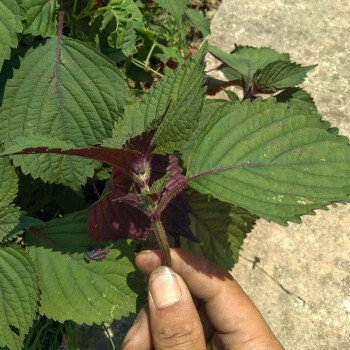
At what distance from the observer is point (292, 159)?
36.7 inches

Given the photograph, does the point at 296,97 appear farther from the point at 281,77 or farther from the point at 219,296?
the point at 219,296

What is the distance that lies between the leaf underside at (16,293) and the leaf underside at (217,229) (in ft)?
1.61

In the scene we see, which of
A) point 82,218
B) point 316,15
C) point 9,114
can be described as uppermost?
point 316,15

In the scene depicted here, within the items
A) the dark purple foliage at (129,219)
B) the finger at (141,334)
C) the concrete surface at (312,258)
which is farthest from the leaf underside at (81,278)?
the concrete surface at (312,258)

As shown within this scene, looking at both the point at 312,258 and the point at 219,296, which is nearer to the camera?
the point at 219,296

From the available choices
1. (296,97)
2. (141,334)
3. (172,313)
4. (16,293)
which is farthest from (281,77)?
(16,293)

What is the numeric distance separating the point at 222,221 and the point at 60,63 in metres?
0.66

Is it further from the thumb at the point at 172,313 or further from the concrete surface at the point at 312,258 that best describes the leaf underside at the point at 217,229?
the concrete surface at the point at 312,258

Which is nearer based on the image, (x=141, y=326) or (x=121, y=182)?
(x=121, y=182)

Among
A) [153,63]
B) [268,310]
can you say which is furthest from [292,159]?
[153,63]

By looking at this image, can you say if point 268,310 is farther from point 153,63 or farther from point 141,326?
point 153,63

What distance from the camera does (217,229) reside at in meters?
1.38

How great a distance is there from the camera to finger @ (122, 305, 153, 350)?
1.33 m

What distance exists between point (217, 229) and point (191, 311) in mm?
309
